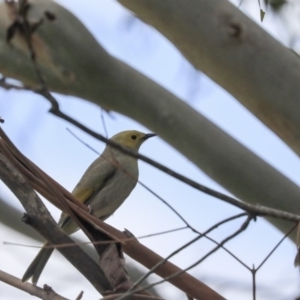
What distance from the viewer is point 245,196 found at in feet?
7.70

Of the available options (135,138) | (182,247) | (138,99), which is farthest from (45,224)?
(135,138)

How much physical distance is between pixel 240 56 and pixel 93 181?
1.43 metres

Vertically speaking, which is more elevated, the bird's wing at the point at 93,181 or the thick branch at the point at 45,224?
the bird's wing at the point at 93,181

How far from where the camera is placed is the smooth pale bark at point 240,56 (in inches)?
81.8

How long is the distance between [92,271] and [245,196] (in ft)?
3.98

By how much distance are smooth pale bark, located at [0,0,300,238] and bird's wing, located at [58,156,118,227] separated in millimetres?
826

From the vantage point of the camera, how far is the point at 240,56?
2.17 meters

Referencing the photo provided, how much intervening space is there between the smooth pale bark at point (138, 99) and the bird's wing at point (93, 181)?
0.83m

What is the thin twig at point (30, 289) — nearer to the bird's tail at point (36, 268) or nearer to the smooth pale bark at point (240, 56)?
the bird's tail at point (36, 268)

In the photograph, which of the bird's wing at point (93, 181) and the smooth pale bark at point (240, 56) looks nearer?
the smooth pale bark at point (240, 56)

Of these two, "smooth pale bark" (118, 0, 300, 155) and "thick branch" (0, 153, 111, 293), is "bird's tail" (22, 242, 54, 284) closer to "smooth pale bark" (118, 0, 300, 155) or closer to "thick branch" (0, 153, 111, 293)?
"smooth pale bark" (118, 0, 300, 155)

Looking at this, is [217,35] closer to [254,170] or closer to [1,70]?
[254,170]

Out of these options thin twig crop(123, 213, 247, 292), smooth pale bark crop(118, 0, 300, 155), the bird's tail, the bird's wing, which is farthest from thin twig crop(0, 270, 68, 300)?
the bird's wing

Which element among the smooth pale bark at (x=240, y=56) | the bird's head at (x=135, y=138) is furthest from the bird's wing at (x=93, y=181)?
the smooth pale bark at (x=240, y=56)
